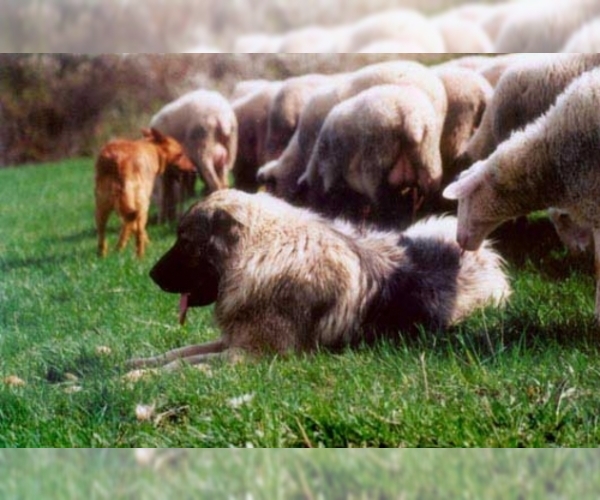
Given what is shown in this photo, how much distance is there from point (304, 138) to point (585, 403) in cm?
136

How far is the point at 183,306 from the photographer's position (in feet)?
13.2

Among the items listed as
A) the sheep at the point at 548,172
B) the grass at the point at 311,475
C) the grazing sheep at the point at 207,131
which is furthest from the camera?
the grazing sheep at the point at 207,131

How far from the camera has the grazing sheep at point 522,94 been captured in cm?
376

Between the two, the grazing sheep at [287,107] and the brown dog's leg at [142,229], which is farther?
the brown dog's leg at [142,229]

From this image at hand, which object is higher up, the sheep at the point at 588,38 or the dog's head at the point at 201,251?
the sheep at the point at 588,38

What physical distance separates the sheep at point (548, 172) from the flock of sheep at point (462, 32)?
0.61ft

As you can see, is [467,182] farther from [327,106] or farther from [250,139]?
[250,139]

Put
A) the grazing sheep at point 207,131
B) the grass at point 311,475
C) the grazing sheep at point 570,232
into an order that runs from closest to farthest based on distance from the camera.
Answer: the grass at point 311,475 → the grazing sheep at point 570,232 → the grazing sheep at point 207,131

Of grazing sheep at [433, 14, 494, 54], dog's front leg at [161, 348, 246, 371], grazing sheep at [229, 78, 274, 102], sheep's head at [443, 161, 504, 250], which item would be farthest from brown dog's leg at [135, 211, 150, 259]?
grazing sheep at [433, 14, 494, 54]

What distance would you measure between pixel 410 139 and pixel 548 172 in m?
0.51

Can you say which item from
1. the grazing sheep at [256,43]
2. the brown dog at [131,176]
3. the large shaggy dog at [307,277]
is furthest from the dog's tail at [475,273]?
the brown dog at [131,176]

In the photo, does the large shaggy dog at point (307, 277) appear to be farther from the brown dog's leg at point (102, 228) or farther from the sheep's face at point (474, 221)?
the brown dog's leg at point (102, 228)

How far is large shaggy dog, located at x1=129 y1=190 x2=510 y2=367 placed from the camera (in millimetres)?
3871

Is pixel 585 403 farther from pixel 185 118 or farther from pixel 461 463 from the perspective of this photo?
pixel 185 118
